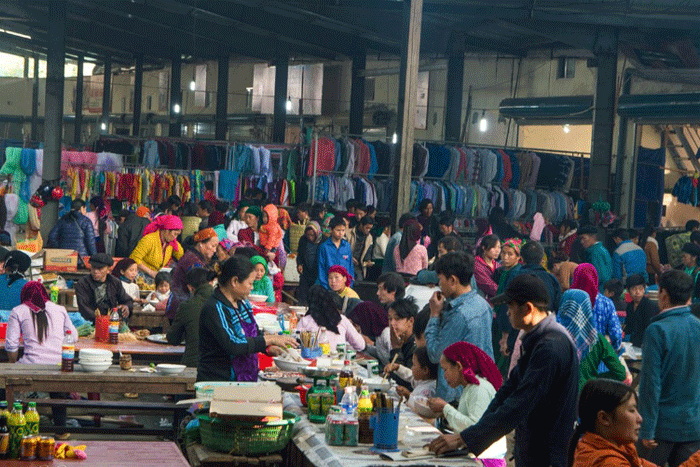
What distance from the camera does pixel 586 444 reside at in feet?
13.9

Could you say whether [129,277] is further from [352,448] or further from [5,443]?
[352,448]

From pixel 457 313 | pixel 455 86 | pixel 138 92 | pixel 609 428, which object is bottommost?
pixel 609 428

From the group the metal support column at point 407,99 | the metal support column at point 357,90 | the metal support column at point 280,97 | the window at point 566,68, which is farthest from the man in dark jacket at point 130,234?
the window at point 566,68

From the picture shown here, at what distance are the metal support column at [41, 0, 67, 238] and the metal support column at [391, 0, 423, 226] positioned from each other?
854 cm

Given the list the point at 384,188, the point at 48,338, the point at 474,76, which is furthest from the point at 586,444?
the point at 474,76

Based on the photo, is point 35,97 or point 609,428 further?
point 35,97

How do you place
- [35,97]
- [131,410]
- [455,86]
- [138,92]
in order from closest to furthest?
[131,410] < [455,86] < [138,92] < [35,97]

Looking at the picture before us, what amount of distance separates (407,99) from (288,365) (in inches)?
289

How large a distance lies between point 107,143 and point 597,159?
35.8 feet

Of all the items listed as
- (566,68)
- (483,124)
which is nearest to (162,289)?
Answer: (566,68)

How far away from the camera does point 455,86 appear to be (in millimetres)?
22453

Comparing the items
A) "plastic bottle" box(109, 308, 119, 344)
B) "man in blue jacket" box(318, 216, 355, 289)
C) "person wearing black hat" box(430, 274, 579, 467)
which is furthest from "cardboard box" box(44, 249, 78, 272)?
"person wearing black hat" box(430, 274, 579, 467)

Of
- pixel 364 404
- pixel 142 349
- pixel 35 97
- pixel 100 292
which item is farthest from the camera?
pixel 35 97

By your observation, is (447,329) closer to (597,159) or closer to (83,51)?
(597,159)
